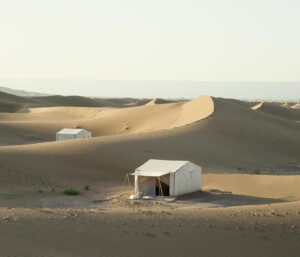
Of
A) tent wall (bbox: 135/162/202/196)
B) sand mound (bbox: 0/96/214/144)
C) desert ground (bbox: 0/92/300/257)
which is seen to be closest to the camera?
desert ground (bbox: 0/92/300/257)

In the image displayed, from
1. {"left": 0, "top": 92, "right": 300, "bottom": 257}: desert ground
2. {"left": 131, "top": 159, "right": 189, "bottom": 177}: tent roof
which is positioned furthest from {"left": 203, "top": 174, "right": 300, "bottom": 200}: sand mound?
{"left": 131, "top": 159, "right": 189, "bottom": 177}: tent roof

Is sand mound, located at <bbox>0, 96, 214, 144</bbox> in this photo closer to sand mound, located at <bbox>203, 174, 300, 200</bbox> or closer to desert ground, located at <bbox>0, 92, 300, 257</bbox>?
desert ground, located at <bbox>0, 92, 300, 257</bbox>

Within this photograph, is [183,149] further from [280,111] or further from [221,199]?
[280,111]

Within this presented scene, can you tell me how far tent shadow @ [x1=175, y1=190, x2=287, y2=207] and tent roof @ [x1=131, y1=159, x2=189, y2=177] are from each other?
132 cm

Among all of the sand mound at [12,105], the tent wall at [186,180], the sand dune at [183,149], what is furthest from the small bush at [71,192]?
the sand mound at [12,105]

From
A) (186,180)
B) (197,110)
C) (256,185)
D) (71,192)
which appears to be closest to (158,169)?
(186,180)

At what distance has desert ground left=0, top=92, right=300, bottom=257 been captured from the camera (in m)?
15.0

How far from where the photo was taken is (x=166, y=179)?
27.2 metres

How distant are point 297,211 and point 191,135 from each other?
24.7 metres

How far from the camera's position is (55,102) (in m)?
115

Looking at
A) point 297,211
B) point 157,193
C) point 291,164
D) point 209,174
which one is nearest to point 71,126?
point 291,164

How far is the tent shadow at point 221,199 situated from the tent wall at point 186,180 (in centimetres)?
28

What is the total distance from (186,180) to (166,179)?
101cm

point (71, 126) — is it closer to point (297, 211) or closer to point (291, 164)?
point (291, 164)
